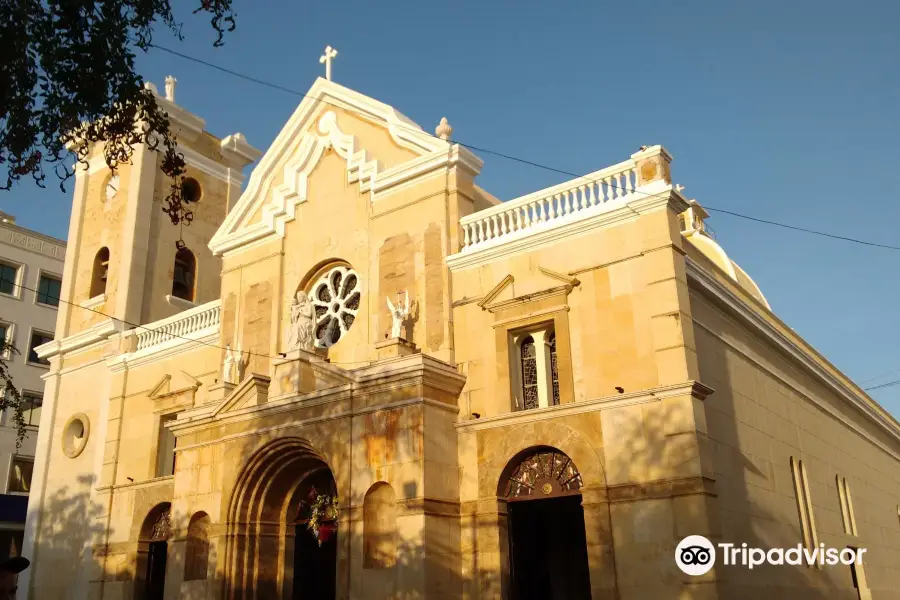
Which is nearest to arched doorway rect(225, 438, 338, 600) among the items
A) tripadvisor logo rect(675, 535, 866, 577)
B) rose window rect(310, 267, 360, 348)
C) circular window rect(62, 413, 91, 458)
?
rose window rect(310, 267, 360, 348)

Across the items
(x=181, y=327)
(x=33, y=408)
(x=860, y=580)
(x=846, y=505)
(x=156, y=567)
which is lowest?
(x=860, y=580)

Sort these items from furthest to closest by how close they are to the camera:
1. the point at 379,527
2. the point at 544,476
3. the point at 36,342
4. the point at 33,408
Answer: the point at 36,342
the point at 33,408
the point at 379,527
the point at 544,476

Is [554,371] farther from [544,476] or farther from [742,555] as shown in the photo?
[742,555]

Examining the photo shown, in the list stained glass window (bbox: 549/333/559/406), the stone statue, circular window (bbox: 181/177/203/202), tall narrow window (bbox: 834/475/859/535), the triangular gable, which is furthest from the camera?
circular window (bbox: 181/177/203/202)

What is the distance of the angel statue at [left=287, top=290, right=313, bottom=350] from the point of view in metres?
18.7

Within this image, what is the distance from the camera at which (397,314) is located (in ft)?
58.3

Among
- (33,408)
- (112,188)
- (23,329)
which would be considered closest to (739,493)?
(112,188)

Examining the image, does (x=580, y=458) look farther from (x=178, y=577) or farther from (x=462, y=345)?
(x=178, y=577)

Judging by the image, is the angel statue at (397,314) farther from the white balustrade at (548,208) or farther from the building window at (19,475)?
the building window at (19,475)

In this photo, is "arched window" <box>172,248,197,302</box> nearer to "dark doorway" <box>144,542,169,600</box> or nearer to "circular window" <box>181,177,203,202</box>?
"circular window" <box>181,177,203,202</box>

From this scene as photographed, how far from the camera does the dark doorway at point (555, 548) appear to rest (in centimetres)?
1995

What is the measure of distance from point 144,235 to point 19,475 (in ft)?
53.1

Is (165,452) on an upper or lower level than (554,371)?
upper

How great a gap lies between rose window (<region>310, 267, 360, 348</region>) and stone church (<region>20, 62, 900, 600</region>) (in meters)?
0.07
